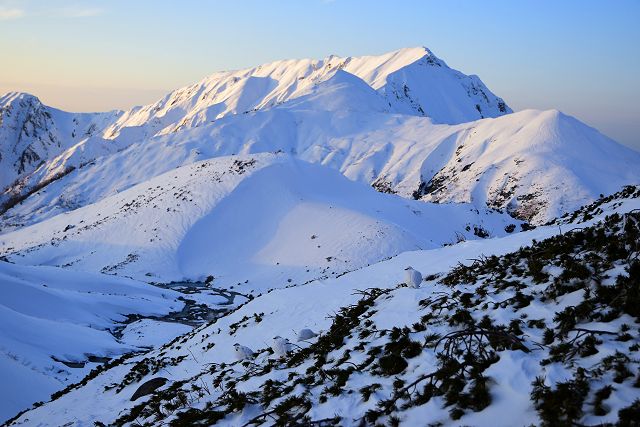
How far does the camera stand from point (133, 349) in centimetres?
2631

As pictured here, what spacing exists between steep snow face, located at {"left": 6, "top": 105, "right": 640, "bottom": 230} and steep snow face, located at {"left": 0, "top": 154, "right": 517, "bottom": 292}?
2108 centimetres

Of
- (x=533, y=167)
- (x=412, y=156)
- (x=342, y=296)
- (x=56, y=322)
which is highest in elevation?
(x=412, y=156)

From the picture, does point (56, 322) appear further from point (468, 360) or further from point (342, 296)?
point (468, 360)

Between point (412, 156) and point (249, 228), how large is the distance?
2483 inches

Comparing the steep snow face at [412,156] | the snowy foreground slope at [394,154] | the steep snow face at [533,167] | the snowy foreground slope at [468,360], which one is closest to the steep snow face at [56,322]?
the snowy foreground slope at [468,360]

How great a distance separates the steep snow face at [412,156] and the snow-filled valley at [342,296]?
2.00 feet

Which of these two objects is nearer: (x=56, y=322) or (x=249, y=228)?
(x=56, y=322)

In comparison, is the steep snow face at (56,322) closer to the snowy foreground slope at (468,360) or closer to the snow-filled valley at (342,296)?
the snow-filled valley at (342,296)

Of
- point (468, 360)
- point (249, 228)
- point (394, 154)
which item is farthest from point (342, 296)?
point (394, 154)

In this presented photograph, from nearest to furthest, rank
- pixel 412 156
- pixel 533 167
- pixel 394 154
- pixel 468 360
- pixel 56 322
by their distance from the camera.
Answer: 1. pixel 468 360
2. pixel 56 322
3. pixel 533 167
4. pixel 412 156
5. pixel 394 154

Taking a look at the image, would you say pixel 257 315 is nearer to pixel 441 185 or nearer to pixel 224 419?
pixel 224 419

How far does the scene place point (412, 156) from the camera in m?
109

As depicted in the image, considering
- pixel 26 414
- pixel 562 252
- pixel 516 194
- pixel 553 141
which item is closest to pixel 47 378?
pixel 26 414

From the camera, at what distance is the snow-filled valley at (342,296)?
6317mm
